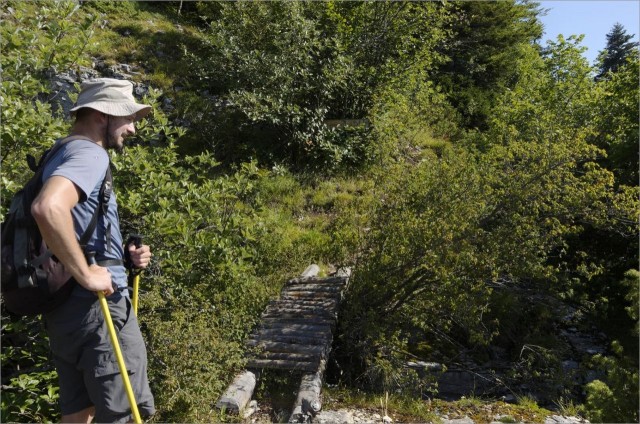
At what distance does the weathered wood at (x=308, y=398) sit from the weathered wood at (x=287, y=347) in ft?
0.82

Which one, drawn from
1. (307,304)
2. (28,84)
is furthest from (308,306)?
(28,84)

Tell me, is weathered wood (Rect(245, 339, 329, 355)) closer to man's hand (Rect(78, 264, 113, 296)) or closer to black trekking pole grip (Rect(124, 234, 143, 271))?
black trekking pole grip (Rect(124, 234, 143, 271))

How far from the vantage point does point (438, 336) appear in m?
7.95

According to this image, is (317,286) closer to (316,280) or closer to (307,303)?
(316,280)

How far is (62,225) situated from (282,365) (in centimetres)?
381

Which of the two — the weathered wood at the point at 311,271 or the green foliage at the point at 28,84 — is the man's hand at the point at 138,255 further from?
the weathered wood at the point at 311,271

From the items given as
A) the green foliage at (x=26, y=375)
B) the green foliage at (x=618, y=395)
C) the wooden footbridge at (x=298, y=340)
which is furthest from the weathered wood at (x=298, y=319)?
the green foliage at (x=618, y=395)

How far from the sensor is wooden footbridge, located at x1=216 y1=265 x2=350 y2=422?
5.17 meters

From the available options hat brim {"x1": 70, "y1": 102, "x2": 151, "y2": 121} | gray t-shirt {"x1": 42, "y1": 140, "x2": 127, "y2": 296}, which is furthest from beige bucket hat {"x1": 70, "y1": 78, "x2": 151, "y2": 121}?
gray t-shirt {"x1": 42, "y1": 140, "x2": 127, "y2": 296}

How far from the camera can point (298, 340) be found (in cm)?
616

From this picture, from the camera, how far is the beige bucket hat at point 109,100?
284 centimetres

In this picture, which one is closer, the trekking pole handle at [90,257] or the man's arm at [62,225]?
the man's arm at [62,225]

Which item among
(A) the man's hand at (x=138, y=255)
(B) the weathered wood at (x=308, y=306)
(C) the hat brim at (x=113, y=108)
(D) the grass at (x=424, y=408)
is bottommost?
(D) the grass at (x=424, y=408)

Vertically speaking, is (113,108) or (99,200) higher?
(113,108)
